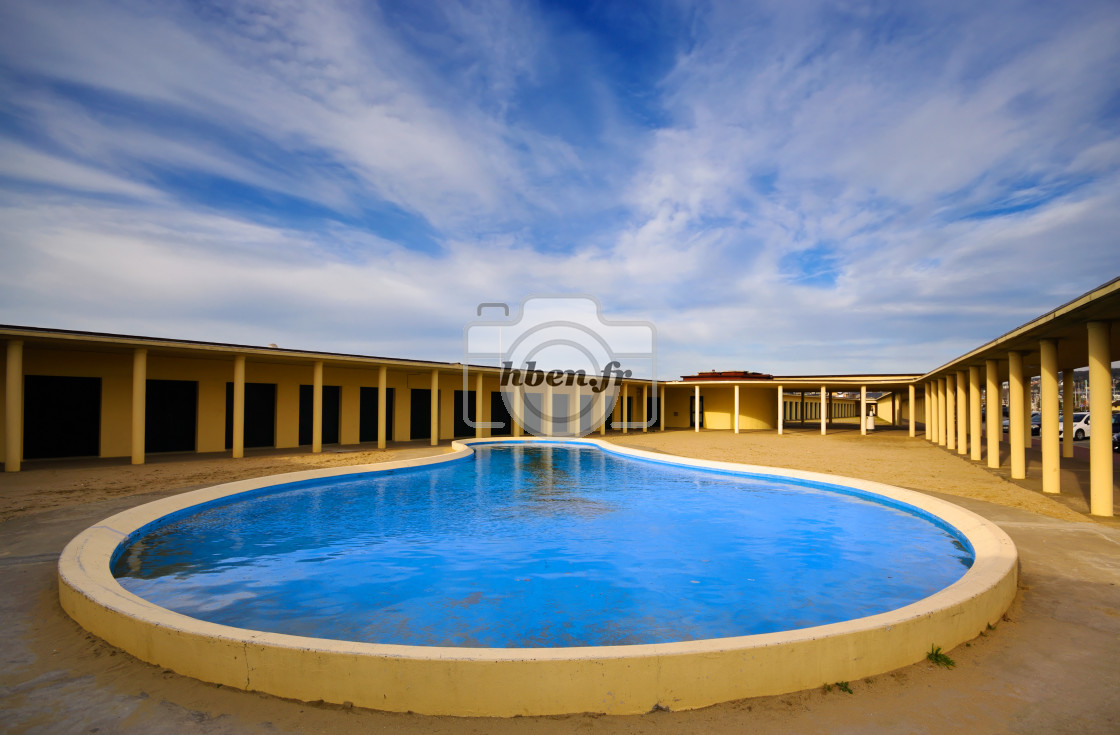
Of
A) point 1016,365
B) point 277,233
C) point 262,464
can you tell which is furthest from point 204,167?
point 1016,365

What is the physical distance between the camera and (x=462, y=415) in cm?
2497

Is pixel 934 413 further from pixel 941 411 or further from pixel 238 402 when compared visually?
pixel 238 402

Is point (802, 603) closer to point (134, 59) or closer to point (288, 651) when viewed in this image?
point (288, 651)

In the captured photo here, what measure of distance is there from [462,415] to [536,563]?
716 inches

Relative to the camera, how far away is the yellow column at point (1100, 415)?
795 cm

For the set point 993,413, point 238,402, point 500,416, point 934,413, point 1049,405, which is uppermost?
point 1049,405

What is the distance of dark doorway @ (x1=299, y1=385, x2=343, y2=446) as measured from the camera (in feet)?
63.1

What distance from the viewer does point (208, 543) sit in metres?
7.88

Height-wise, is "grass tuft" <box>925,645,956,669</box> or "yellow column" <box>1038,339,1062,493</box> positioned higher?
"yellow column" <box>1038,339,1062,493</box>

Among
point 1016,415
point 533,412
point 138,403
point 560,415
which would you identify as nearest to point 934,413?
point 1016,415

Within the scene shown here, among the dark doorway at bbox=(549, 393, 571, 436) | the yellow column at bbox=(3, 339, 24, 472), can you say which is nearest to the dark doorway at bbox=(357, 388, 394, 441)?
the dark doorway at bbox=(549, 393, 571, 436)

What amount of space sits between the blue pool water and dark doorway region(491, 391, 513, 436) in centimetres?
1416

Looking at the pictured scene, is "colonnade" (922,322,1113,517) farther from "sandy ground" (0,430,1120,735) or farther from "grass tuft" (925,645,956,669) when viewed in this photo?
"grass tuft" (925,645,956,669)

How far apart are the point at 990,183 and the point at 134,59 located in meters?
23.1
